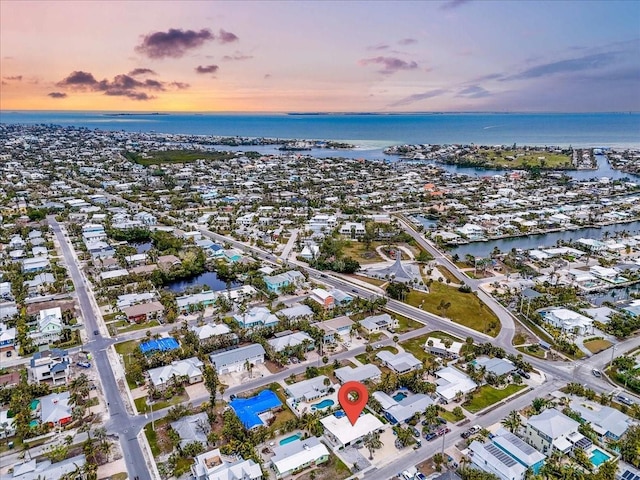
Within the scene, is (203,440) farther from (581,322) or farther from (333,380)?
(581,322)

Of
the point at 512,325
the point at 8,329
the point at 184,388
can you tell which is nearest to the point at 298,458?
the point at 184,388

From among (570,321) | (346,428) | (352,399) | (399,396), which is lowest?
(399,396)

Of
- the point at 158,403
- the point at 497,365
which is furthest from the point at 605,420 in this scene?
the point at 158,403

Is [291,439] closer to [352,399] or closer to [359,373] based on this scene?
[352,399]

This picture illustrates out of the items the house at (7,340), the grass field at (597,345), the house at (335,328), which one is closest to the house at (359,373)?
the house at (335,328)

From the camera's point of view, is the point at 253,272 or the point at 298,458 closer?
the point at 298,458

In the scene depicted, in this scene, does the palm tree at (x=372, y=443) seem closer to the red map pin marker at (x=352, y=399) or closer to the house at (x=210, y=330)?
the red map pin marker at (x=352, y=399)

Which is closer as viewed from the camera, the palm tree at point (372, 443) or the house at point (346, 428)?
the palm tree at point (372, 443)
